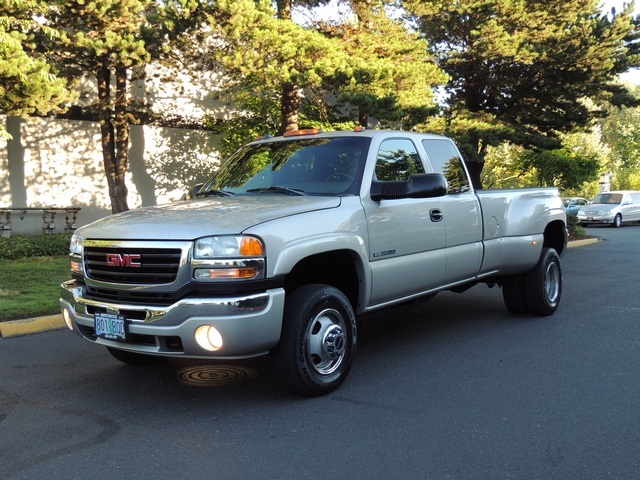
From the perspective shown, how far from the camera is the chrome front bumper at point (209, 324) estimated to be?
422 cm

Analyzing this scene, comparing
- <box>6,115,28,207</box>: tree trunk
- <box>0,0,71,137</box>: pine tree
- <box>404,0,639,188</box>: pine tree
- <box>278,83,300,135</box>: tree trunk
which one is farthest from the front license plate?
<box>404,0,639,188</box>: pine tree

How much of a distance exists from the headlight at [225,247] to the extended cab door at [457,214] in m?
2.38

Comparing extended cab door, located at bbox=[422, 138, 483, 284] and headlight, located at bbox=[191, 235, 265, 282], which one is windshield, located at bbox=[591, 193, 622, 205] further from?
headlight, located at bbox=[191, 235, 265, 282]

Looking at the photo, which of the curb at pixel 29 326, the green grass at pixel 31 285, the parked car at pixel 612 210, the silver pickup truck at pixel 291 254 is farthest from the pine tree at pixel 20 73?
the parked car at pixel 612 210

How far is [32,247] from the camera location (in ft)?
43.8

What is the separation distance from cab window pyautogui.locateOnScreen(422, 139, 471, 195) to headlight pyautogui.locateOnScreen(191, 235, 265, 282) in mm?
2678

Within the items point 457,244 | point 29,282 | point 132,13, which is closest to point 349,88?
point 132,13

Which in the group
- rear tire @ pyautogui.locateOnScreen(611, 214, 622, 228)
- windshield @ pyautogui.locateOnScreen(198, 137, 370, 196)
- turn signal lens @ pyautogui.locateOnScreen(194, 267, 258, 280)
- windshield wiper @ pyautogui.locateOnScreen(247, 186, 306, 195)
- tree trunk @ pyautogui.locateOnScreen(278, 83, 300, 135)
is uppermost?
tree trunk @ pyautogui.locateOnScreen(278, 83, 300, 135)

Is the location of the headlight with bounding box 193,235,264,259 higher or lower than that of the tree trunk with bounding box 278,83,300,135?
lower

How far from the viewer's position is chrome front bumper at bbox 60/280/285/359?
422 cm

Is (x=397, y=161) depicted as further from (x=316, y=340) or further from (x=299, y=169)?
(x=316, y=340)

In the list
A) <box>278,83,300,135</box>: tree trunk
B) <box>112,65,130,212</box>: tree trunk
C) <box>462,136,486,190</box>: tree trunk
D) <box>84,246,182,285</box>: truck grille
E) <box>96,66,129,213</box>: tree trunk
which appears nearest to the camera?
<box>84,246,182,285</box>: truck grille

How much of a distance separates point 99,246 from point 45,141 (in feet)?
43.7

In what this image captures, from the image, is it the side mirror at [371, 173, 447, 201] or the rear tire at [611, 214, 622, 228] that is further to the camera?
the rear tire at [611, 214, 622, 228]
